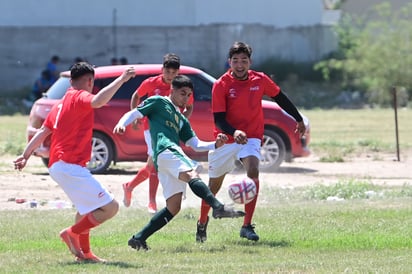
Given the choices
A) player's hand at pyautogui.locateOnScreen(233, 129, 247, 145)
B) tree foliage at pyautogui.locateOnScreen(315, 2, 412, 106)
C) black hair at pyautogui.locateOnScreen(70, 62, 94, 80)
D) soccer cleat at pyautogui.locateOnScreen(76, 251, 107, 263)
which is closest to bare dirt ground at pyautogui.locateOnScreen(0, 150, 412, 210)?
player's hand at pyautogui.locateOnScreen(233, 129, 247, 145)

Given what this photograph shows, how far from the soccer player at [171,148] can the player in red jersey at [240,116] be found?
2.28 ft

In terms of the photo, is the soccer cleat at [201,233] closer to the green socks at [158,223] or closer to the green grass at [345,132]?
the green socks at [158,223]

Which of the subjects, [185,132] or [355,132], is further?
[355,132]

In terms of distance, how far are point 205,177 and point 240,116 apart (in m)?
6.55

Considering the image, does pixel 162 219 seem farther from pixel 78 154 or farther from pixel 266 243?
pixel 266 243

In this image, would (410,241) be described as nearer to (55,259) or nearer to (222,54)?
(55,259)

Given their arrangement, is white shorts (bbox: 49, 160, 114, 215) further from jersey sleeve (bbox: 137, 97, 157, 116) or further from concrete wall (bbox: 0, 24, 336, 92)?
concrete wall (bbox: 0, 24, 336, 92)

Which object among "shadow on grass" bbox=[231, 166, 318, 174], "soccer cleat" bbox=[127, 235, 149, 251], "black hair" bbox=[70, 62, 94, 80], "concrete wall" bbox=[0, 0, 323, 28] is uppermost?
"concrete wall" bbox=[0, 0, 323, 28]

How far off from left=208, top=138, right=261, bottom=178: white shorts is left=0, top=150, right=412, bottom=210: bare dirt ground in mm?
3266

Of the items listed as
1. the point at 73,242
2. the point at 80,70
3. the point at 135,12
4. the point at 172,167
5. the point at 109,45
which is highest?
the point at 135,12

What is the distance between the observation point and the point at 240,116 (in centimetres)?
1114

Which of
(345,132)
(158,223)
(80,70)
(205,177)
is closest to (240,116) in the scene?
(158,223)

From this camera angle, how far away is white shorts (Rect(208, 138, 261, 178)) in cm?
1109

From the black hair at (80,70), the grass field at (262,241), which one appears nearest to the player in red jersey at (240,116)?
the grass field at (262,241)
